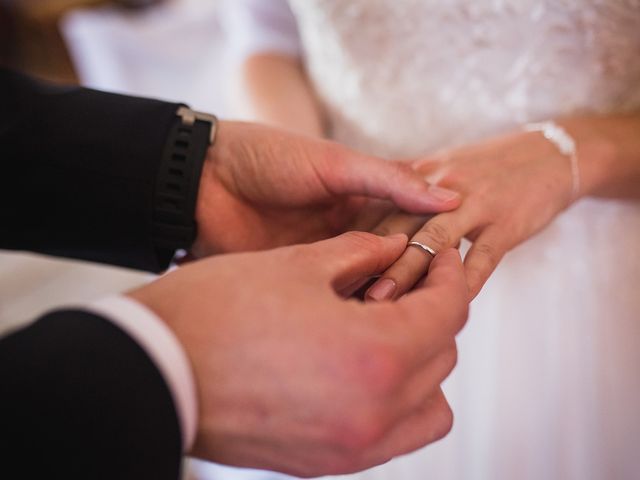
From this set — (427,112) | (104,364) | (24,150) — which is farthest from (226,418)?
(427,112)

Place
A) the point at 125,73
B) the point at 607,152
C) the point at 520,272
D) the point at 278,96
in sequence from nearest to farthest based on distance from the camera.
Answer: the point at 607,152 < the point at 520,272 < the point at 278,96 < the point at 125,73

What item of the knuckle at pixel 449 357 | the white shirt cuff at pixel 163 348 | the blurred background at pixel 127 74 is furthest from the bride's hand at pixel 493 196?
the blurred background at pixel 127 74

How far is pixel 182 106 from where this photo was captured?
2.37 ft

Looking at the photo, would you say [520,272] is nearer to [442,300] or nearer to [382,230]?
[382,230]

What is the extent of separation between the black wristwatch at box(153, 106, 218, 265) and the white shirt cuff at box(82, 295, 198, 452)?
27 cm

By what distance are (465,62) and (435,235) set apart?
0.94 ft

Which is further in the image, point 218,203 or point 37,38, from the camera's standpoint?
point 37,38

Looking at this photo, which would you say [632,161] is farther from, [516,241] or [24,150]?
[24,150]

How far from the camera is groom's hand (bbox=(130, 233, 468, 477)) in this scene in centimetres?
41

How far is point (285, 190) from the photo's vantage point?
710 mm

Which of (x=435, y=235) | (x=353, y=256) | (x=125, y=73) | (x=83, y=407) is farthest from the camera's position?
(x=125, y=73)

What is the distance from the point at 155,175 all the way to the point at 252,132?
0.13m

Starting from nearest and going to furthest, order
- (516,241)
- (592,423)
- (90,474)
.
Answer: (90,474) → (516,241) → (592,423)

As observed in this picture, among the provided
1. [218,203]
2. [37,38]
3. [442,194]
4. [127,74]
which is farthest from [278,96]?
[37,38]
